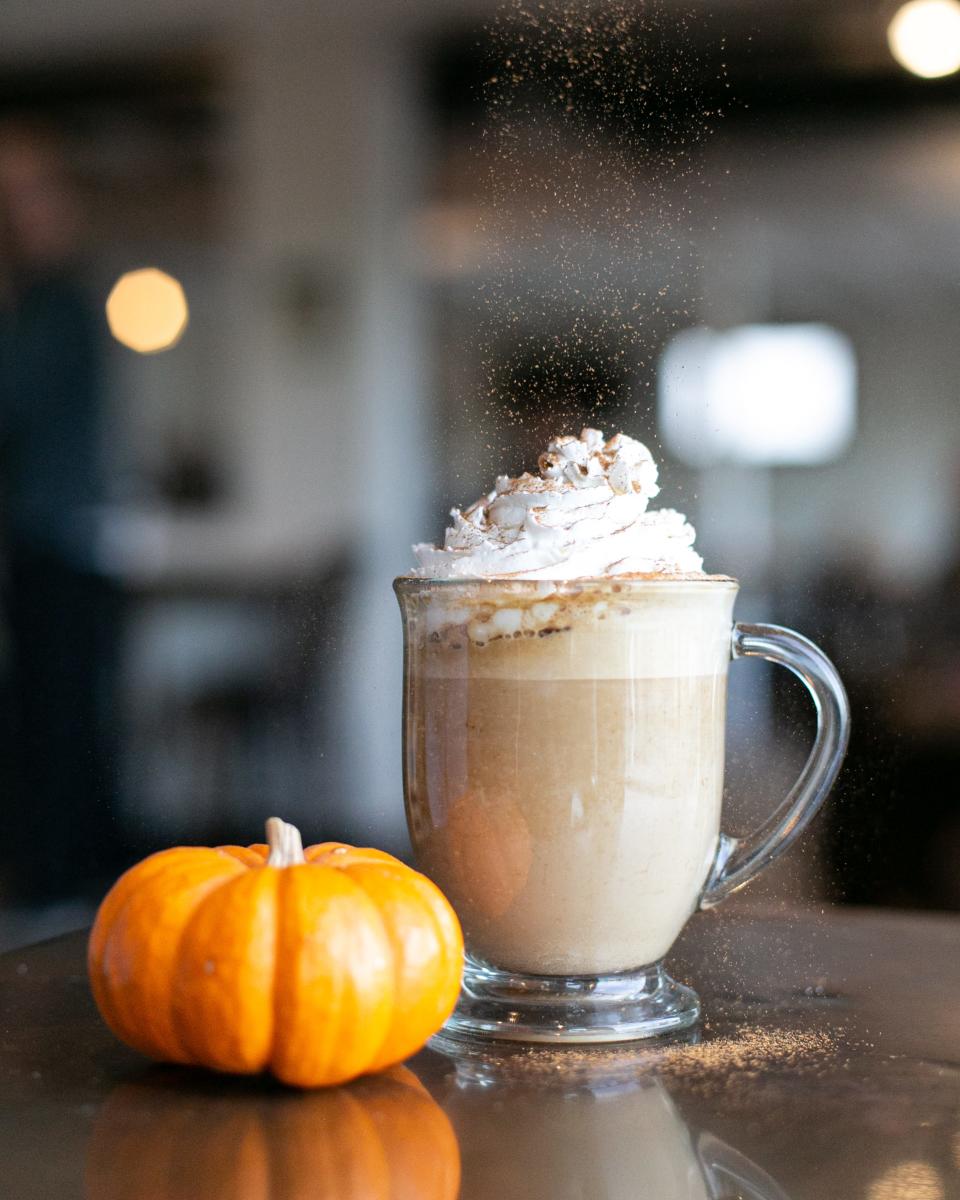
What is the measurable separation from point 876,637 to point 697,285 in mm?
275

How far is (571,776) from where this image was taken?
61cm

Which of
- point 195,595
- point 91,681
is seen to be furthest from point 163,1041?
point 195,595

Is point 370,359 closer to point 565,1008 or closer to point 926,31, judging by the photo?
point 926,31

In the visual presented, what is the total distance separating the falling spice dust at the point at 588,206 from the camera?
893 millimetres

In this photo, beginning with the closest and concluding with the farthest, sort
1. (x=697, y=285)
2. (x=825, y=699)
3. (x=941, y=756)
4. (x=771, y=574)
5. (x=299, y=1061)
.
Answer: (x=299, y=1061) → (x=825, y=699) → (x=697, y=285) → (x=771, y=574) → (x=941, y=756)

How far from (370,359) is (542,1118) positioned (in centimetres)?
259

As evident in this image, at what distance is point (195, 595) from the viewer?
2914 mm

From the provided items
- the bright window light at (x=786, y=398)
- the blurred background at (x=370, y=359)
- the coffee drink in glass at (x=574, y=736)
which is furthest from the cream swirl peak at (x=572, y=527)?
the bright window light at (x=786, y=398)

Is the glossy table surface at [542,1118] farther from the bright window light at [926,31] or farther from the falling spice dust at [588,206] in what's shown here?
the bright window light at [926,31]

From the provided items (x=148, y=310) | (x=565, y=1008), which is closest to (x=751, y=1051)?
(x=565, y=1008)

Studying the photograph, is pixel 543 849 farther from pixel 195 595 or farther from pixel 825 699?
pixel 195 595

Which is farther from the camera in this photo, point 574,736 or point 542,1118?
point 574,736

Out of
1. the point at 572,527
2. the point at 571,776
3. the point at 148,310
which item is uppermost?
the point at 148,310

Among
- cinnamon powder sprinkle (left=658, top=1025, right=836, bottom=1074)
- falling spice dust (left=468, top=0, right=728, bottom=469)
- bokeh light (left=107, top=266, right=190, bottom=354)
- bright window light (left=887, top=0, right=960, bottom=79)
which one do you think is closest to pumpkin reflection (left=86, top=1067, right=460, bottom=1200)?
cinnamon powder sprinkle (left=658, top=1025, right=836, bottom=1074)
